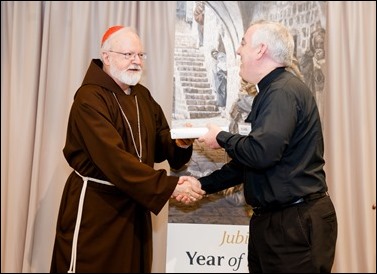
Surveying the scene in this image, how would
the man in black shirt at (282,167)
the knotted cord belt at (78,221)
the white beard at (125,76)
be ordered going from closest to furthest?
the man in black shirt at (282,167)
the knotted cord belt at (78,221)
the white beard at (125,76)

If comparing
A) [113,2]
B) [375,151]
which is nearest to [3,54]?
[113,2]

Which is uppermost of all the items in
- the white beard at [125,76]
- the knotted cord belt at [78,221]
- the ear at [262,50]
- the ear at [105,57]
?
the ear at [105,57]

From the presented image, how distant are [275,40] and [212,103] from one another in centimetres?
80

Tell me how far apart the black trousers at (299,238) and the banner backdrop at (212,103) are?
2.35 ft

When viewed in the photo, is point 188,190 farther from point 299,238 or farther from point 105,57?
point 105,57

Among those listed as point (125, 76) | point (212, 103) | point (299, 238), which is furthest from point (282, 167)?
point (125, 76)

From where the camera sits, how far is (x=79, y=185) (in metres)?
2.35

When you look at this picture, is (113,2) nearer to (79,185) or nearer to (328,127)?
(79,185)

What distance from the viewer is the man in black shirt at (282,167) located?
178 centimetres

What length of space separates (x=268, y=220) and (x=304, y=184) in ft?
0.71

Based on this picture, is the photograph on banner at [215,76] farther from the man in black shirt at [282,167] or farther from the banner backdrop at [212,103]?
the man in black shirt at [282,167]

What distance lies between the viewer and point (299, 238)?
1.82 meters

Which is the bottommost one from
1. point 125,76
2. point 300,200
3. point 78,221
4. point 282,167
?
point 78,221

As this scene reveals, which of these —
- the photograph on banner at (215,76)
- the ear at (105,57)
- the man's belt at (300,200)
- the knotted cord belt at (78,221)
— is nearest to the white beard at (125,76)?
the ear at (105,57)
